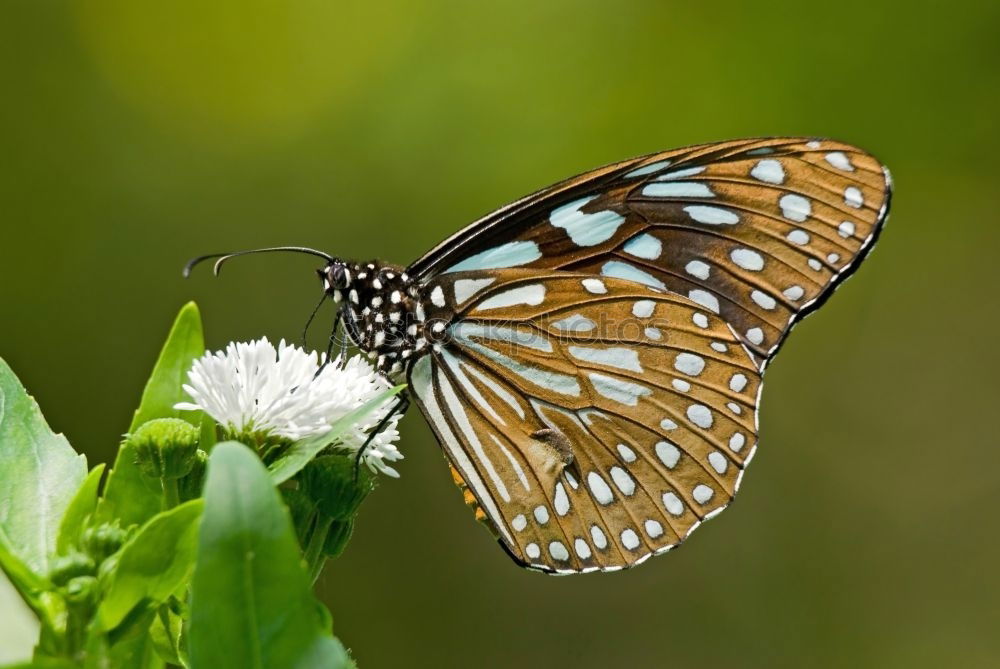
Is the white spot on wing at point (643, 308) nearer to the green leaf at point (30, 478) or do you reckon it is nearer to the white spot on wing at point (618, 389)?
the white spot on wing at point (618, 389)

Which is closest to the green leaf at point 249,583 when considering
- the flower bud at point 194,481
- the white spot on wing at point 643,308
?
the flower bud at point 194,481

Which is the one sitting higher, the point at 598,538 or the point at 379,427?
the point at 379,427

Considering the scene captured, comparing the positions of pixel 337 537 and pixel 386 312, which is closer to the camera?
pixel 337 537

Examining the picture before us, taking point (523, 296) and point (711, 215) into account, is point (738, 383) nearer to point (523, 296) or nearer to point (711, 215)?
point (711, 215)

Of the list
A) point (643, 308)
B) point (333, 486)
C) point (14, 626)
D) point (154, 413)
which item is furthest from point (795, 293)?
point (14, 626)

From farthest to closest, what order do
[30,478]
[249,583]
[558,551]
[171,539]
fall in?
[558,551], [30,478], [171,539], [249,583]

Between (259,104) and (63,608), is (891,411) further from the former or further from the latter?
(63,608)
